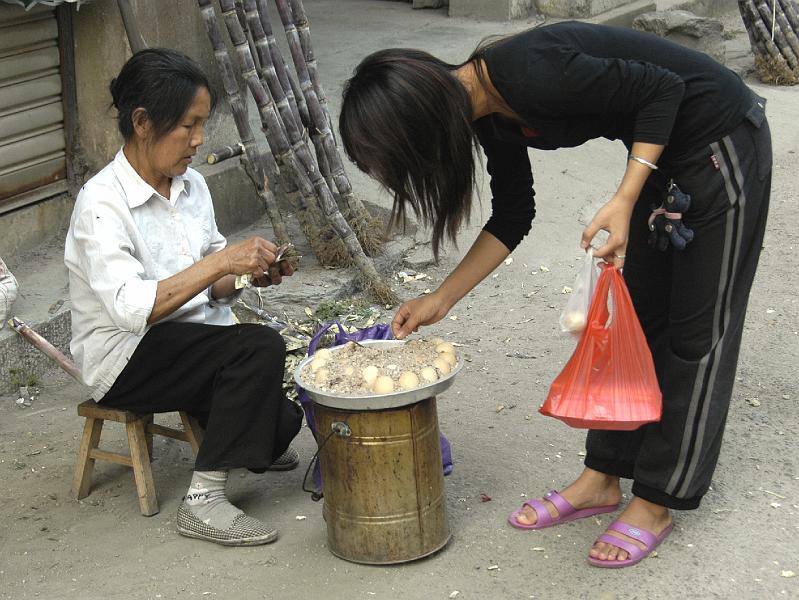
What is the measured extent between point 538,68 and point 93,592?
1813 millimetres

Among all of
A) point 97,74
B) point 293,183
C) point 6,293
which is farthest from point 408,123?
point 97,74

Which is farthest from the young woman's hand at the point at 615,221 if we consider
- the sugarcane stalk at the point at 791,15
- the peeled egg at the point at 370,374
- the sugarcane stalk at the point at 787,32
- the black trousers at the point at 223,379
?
the sugarcane stalk at the point at 791,15

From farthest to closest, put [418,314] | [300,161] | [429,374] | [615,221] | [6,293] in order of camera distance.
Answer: [300,161] < [6,293] < [418,314] < [429,374] < [615,221]

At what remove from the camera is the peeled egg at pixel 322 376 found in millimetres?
2822

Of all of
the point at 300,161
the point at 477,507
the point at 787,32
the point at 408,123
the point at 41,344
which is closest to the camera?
the point at 408,123

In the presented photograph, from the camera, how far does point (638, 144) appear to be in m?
2.53

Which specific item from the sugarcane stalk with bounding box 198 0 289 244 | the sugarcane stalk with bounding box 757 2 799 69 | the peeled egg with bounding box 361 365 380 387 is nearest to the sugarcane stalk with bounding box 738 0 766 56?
the sugarcane stalk with bounding box 757 2 799 69

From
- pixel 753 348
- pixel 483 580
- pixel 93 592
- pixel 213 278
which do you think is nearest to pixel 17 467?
pixel 93 592

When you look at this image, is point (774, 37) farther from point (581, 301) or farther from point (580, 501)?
point (581, 301)

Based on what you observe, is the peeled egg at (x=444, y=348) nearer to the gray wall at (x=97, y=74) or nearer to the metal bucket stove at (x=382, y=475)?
the metal bucket stove at (x=382, y=475)

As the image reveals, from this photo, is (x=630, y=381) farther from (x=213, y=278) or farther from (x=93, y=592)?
(x=93, y=592)

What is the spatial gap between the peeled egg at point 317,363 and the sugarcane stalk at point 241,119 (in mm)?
2015

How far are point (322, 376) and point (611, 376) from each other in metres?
0.76

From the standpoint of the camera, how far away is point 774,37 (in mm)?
8789
